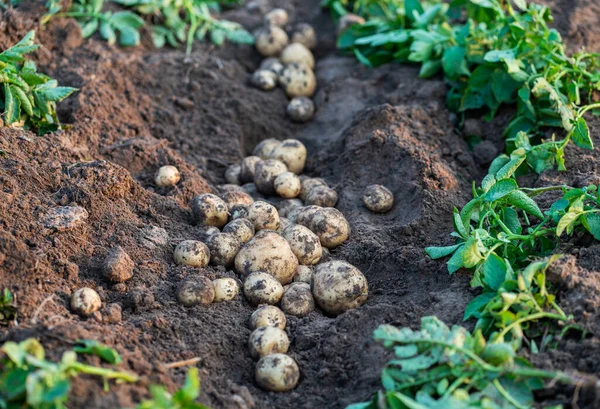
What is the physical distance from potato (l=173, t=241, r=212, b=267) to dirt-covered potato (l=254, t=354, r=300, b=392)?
2.43 feet

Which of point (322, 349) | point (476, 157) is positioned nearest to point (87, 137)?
point (322, 349)

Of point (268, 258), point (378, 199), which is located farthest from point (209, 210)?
point (378, 199)

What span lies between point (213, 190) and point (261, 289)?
1.02 meters

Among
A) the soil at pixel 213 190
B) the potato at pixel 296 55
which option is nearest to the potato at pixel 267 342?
the soil at pixel 213 190

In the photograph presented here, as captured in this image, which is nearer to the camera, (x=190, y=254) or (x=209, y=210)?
(x=190, y=254)

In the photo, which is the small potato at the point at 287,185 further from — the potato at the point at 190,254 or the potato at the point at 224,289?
the potato at the point at 224,289

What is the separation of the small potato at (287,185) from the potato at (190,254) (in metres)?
0.84

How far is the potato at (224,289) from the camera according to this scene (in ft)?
11.4

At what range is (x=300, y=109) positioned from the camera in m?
5.18

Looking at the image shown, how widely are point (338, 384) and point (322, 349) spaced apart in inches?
8.0

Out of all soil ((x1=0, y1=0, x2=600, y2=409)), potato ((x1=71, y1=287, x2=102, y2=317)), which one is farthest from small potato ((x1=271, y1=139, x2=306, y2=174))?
potato ((x1=71, y1=287, x2=102, y2=317))

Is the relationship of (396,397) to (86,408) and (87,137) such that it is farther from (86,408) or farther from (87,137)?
(87,137)

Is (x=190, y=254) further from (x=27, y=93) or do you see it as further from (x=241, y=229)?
(x=27, y=93)

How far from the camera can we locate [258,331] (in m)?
3.20
